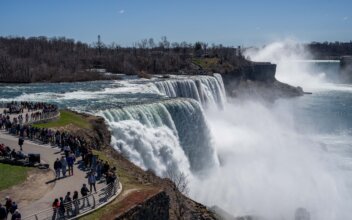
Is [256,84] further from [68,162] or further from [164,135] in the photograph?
[68,162]

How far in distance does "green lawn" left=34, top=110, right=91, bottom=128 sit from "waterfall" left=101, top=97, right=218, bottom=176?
5.77 ft

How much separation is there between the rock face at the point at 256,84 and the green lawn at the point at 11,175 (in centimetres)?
6444

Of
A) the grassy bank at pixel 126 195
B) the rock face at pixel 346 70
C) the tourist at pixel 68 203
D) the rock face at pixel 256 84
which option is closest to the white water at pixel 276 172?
the grassy bank at pixel 126 195

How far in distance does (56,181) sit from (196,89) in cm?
4162

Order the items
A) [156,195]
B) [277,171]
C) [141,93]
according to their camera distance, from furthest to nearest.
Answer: [141,93] → [277,171] → [156,195]

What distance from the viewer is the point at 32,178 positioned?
18922mm

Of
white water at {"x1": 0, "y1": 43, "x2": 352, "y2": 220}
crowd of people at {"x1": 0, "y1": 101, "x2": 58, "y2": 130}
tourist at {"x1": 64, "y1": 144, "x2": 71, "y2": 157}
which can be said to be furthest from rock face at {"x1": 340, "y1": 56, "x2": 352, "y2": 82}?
tourist at {"x1": 64, "y1": 144, "x2": 71, "y2": 157}

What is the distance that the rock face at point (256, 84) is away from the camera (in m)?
86.5

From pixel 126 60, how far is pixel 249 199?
70490 millimetres

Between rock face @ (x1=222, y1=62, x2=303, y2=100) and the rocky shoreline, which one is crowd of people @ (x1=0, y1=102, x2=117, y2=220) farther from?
rock face @ (x1=222, y1=62, x2=303, y2=100)

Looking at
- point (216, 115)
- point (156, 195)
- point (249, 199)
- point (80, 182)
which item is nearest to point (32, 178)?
point (80, 182)

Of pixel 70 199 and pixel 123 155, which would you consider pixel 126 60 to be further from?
pixel 70 199

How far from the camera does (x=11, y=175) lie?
19.2 meters

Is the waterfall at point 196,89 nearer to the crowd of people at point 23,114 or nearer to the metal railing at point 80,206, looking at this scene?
the crowd of people at point 23,114
